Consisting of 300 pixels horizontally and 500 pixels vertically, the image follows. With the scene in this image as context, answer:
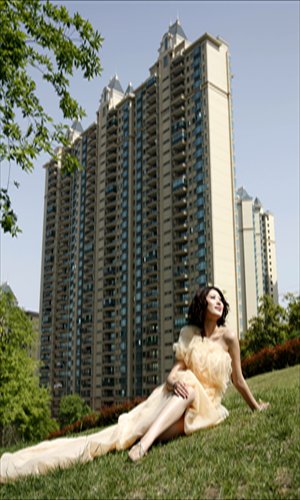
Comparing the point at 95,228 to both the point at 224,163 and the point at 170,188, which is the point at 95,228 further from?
the point at 224,163

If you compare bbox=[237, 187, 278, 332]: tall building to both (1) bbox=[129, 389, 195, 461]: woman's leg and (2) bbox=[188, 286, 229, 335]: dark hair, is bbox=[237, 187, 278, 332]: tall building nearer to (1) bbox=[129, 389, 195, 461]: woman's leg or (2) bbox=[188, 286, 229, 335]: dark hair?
(2) bbox=[188, 286, 229, 335]: dark hair

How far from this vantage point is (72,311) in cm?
8700

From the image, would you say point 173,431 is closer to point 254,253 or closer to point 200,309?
point 200,309

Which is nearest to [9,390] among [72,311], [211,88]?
[211,88]

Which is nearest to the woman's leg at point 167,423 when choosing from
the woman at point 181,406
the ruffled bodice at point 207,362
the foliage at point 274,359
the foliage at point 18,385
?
the woman at point 181,406

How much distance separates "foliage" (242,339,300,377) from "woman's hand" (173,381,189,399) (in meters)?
10.6

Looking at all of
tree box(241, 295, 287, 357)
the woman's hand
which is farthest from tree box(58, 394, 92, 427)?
the woman's hand

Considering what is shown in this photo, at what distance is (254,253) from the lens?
104m

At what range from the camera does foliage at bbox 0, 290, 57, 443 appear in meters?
24.9

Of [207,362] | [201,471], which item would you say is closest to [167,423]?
[207,362]

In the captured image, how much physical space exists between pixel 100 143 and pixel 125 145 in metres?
7.79

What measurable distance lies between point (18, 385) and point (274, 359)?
16.1 metres

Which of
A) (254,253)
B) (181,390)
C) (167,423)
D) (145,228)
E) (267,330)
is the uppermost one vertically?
(254,253)

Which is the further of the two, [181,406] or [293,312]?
[293,312]
